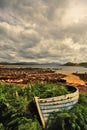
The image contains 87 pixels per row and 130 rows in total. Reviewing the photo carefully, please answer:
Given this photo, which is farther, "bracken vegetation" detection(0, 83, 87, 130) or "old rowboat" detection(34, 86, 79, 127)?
"old rowboat" detection(34, 86, 79, 127)

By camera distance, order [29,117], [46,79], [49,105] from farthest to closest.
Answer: [46,79] < [49,105] < [29,117]

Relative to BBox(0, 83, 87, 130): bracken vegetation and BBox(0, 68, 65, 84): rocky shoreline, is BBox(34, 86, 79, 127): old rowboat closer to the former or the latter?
BBox(0, 83, 87, 130): bracken vegetation

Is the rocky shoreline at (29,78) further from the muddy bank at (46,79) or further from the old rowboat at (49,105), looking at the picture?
the old rowboat at (49,105)

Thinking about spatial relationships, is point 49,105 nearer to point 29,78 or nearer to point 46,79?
point 46,79

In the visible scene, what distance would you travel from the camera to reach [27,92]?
12.4m

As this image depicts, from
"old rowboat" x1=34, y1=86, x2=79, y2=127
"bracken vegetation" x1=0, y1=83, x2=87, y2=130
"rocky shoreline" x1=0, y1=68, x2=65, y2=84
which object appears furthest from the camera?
"rocky shoreline" x1=0, y1=68, x2=65, y2=84

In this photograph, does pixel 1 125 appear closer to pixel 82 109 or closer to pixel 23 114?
pixel 23 114

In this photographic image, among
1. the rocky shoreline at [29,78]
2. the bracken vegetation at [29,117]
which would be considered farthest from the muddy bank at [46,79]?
the bracken vegetation at [29,117]

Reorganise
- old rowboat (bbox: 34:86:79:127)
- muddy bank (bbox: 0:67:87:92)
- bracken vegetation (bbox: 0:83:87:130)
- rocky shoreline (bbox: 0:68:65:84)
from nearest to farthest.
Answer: bracken vegetation (bbox: 0:83:87:130) < old rowboat (bbox: 34:86:79:127) < muddy bank (bbox: 0:67:87:92) < rocky shoreline (bbox: 0:68:65:84)

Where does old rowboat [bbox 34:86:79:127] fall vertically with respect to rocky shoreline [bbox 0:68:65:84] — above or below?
above

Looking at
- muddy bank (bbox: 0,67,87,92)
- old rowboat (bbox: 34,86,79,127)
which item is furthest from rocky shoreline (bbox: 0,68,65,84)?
old rowboat (bbox: 34,86,79,127)

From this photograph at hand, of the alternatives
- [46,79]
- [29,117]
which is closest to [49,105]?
[29,117]

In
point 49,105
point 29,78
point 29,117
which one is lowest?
point 29,78

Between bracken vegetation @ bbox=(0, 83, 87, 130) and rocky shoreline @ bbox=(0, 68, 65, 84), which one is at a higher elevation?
bracken vegetation @ bbox=(0, 83, 87, 130)
